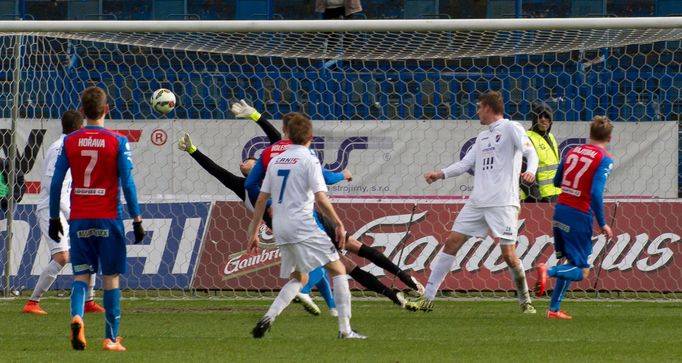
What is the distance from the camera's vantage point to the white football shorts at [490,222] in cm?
1077

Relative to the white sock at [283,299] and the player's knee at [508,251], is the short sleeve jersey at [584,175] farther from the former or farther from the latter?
the white sock at [283,299]

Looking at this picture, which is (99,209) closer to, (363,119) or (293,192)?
(293,192)

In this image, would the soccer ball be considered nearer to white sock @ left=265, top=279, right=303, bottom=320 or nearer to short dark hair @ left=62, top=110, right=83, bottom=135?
short dark hair @ left=62, top=110, right=83, bottom=135

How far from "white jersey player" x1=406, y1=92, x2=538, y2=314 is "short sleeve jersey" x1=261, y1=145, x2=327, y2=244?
2278 millimetres

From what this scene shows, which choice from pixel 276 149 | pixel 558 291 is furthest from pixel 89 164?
pixel 558 291

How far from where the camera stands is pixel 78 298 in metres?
8.03

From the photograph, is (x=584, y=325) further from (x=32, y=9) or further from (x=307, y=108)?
(x=32, y=9)

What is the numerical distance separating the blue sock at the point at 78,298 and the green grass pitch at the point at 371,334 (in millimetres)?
271

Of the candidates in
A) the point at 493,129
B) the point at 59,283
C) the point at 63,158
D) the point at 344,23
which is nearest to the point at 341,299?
the point at 63,158

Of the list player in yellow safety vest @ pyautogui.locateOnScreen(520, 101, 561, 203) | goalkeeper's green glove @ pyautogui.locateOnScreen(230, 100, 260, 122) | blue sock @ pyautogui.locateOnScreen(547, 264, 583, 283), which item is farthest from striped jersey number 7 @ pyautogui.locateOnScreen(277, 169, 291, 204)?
player in yellow safety vest @ pyautogui.locateOnScreen(520, 101, 561, 203)

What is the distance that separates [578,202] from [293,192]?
9.55 feet

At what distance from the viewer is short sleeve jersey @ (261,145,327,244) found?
8.54 meters

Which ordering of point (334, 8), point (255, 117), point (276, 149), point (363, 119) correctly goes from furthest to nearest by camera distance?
point (334, 8) < point (363, 119) < point (255, 117) < point (276, 149)

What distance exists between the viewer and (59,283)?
13758 millimetres
